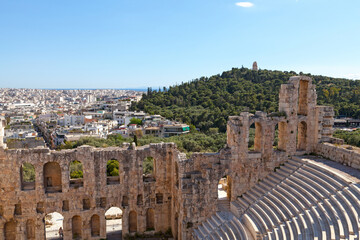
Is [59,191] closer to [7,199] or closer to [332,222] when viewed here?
[7,199]

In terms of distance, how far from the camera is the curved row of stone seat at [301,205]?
14.8 meters

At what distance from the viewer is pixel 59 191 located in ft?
71.7

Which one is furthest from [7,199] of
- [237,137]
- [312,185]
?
[312,185]

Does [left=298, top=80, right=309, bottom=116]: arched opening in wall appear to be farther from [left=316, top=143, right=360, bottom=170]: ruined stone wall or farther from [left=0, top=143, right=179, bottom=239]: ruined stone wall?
[left=0, top=143, right=179, bottom=239]: ruined stone wall

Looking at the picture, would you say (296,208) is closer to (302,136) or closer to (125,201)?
(302,136)

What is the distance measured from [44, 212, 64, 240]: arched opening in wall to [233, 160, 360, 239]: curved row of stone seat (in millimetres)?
13842

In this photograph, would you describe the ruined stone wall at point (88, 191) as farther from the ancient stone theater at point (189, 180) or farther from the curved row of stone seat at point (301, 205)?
the curved row of stone seat at point (301, 205)

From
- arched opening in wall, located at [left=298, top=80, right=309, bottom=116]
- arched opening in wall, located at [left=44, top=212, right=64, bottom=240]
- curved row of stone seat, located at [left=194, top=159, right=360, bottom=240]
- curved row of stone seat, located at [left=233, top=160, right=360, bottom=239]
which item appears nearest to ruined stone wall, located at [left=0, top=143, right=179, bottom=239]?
arched opening in wall, located at [left=44, top=212, right=64, bottom=240]

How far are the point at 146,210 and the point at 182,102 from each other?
262ft

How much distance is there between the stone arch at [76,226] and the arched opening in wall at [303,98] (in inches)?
740

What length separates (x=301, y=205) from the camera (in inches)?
676

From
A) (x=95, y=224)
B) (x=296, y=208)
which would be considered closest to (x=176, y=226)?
(x=95, y=224)

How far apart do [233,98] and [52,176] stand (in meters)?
66.1

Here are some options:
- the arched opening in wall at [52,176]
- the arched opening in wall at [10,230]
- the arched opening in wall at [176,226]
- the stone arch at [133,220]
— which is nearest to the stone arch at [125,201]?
Answer: the stone arch at [133,220]
